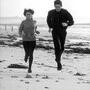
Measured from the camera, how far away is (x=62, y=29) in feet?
33.3

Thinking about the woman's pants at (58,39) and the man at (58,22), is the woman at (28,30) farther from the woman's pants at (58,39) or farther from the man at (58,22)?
the woman's pants at (58,39)

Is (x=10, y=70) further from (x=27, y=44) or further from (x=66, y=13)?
(x=66, y=13)

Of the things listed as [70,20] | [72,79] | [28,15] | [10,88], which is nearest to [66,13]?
[70,20]

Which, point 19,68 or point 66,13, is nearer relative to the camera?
point 66,13

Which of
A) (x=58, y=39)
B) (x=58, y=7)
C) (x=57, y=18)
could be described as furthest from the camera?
(x=58, y=39)

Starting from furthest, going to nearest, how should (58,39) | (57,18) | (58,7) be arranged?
(58,39)
(57,18)
(58,7)

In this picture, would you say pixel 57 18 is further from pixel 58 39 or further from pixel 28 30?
pixel 28 30

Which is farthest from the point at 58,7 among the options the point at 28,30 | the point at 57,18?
the point at 28,30

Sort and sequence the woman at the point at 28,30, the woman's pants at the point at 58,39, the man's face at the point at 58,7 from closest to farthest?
the man's face at the point at 58,7, the woman at the point at 28,30, the woman's pants at the point at 58,39

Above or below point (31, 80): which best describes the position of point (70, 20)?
above

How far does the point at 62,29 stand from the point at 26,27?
3.00ft

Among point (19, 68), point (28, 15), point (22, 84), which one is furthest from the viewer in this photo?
point (19, 68)

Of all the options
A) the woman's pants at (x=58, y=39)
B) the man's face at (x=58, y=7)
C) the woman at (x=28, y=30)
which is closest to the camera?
the man's face at (x=58, y=7)

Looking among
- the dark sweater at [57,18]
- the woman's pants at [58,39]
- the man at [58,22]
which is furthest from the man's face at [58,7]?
the woman's pants at [58,39]
